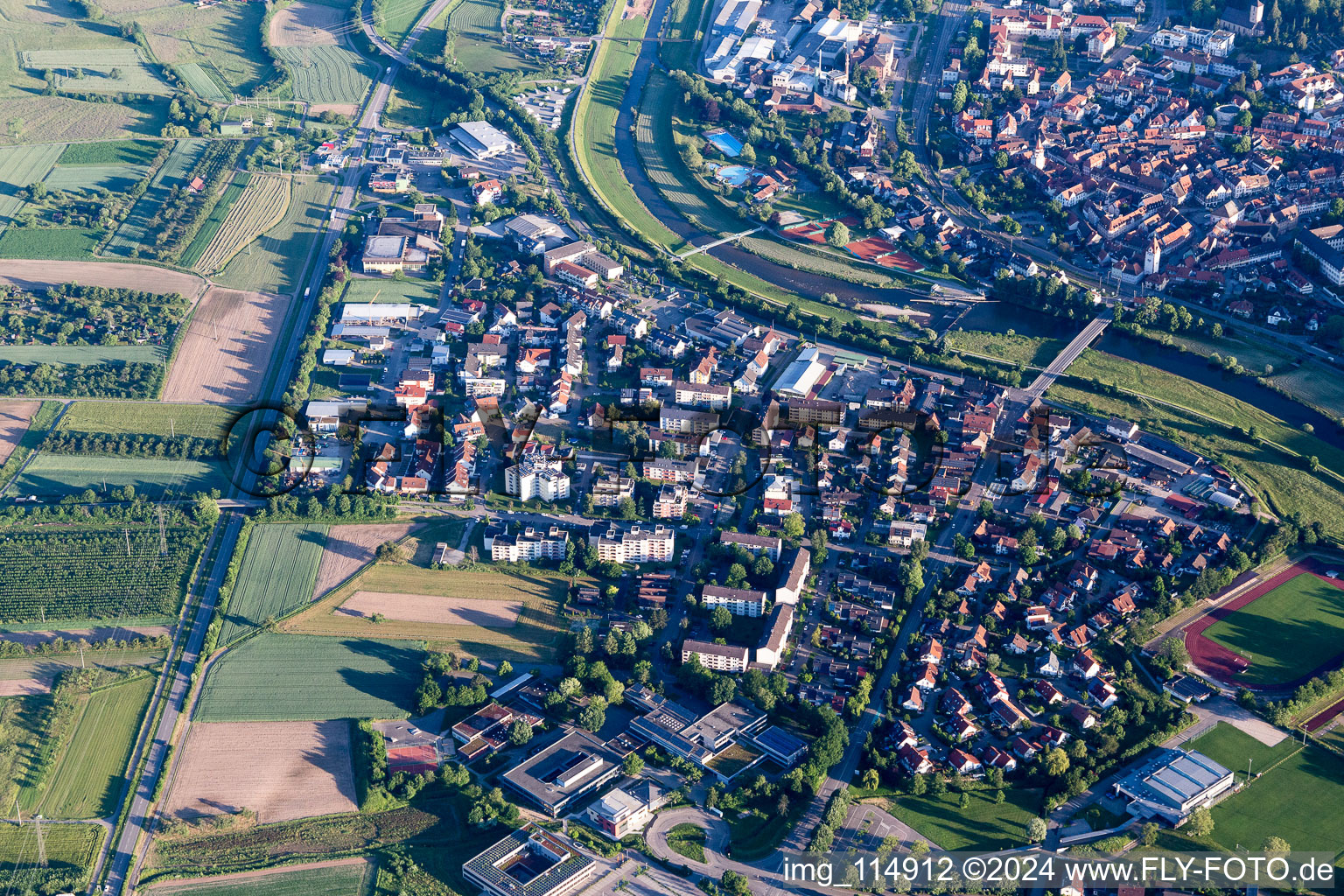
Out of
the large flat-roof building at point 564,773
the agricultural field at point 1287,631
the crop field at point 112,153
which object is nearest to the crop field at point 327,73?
the crop field at point 112,153

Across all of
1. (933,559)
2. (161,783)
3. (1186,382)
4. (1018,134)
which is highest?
(1018,134)

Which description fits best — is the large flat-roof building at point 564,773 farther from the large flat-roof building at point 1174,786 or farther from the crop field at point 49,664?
the large flat-roof building at point 1174,786

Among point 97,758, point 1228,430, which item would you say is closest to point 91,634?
point 97,758

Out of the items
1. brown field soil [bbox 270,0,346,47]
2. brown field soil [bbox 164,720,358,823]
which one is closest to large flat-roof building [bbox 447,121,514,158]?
brown field soil [bbox 270,0,346,47]

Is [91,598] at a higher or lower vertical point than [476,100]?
lower

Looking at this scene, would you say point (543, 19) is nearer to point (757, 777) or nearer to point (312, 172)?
point (312, 172)

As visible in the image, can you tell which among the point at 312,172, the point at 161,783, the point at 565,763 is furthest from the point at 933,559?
the point at 312,172
